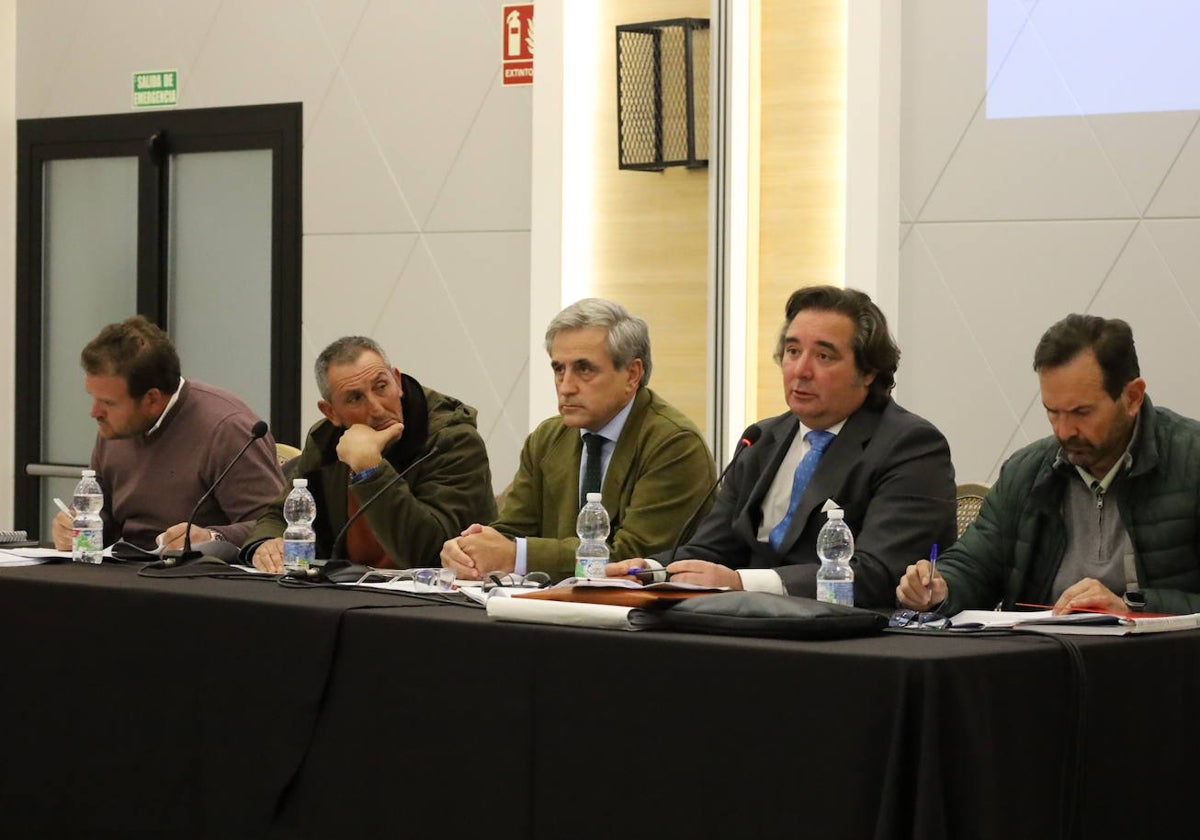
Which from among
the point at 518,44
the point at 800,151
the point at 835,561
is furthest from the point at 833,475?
the point at 518,44

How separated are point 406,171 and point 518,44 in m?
0.66

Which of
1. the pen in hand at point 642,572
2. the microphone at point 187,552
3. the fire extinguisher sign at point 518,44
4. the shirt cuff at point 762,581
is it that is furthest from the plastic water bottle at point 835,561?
the fire extinguisher sign at point 518,44

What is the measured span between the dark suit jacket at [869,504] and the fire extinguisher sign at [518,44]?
124 inches

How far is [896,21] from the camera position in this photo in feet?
18.2

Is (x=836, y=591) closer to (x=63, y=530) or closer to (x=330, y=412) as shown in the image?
(x=330, y=412)

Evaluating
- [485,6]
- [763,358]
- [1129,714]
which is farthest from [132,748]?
[485,6]

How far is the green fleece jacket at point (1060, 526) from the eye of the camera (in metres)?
3.22

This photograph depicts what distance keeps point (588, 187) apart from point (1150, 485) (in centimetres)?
345

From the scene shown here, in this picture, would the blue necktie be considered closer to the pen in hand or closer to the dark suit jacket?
the dark suit jacket

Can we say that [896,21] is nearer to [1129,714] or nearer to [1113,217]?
[1113,217]

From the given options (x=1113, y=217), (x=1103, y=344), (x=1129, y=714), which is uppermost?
(x=1113, y=217)

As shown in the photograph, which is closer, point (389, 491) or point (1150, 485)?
point (1150, 485)

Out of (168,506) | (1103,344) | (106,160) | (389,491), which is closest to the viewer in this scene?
(1103,344)

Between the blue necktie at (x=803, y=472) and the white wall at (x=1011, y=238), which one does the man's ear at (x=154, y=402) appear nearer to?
the blue necktie at (x=803, y=472)
